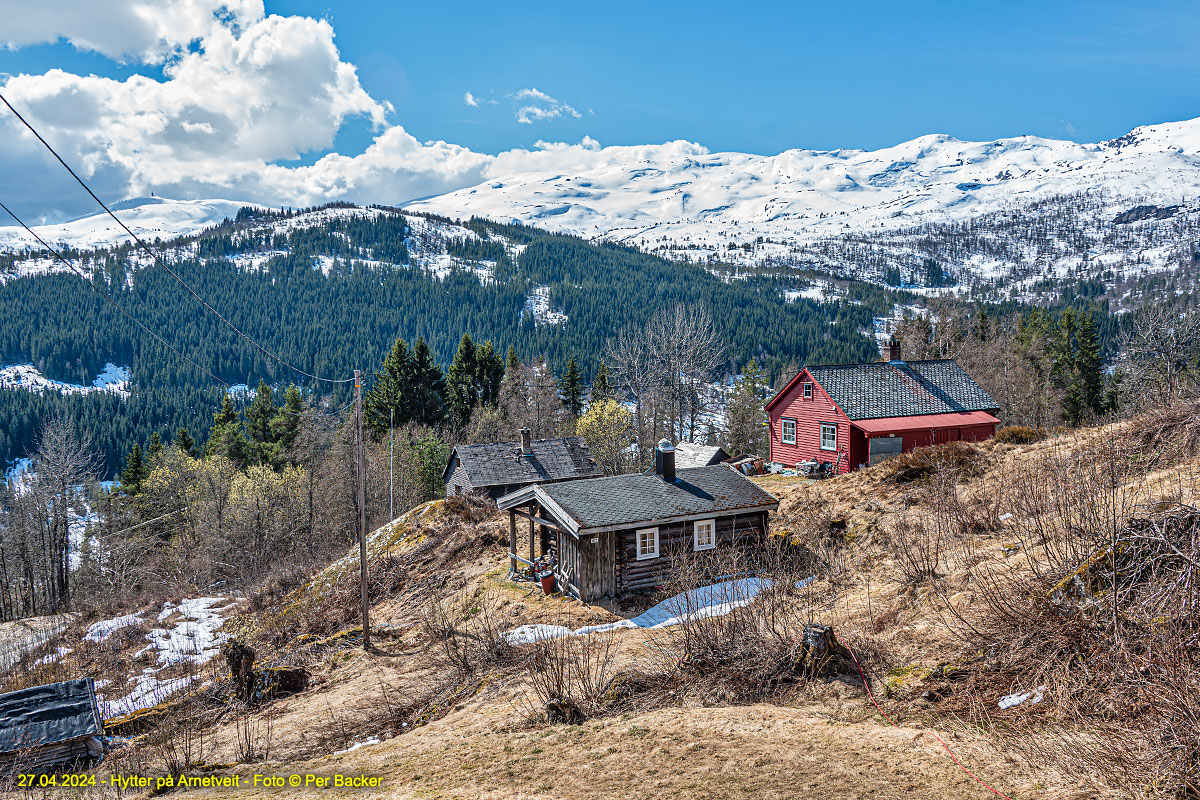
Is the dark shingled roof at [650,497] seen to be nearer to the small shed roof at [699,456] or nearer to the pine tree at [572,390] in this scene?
the small shed roof at [699,456]

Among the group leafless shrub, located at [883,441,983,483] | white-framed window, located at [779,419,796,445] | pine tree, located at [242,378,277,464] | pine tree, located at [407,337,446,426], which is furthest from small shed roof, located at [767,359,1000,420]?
pine tree, located at [242,378,277,464]

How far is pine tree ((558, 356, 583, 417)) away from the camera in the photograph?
75188 mm

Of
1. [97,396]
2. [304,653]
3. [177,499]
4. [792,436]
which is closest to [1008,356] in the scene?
[792,436]

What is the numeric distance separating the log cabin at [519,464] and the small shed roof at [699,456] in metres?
5.47

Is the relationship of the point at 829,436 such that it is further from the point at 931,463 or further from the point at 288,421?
the point at 288,421

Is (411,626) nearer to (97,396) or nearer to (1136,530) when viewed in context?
(1136,530)

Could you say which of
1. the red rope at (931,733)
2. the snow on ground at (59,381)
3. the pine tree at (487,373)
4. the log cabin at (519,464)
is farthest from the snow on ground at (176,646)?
the snow on ground at (59,381)

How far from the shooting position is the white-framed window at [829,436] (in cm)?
3588

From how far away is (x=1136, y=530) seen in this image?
32.0 ft

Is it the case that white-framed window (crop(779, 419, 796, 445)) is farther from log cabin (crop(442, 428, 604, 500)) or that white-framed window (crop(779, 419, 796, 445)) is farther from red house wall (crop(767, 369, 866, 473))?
log cabin (crop(442, 428, 604, 500))

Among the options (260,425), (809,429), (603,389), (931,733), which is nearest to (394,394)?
(260,425)

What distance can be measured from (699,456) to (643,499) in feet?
62.7

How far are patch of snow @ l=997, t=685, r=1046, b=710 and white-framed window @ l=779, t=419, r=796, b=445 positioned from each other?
101ft

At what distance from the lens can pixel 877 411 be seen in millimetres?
35094
